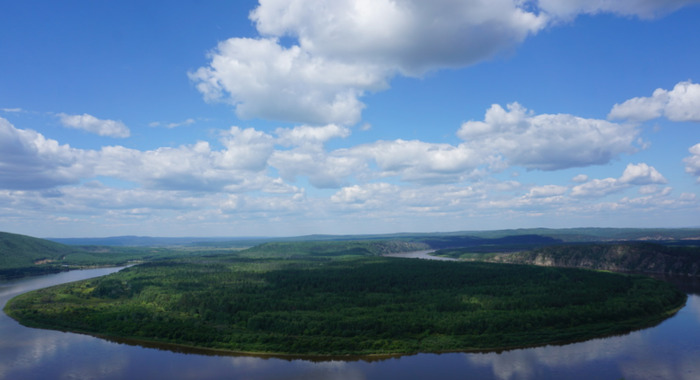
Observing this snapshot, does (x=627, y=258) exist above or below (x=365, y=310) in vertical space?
above

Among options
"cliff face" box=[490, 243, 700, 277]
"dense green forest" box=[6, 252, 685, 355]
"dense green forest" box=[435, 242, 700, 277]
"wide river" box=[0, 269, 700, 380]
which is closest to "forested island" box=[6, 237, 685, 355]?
"dense green forest" box=[6, 252, 685, 355]

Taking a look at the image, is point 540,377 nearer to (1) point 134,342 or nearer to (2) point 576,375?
(2) point 576,375

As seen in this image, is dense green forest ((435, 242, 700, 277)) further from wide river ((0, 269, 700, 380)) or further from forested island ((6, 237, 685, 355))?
wide river ((0, 269, 700, 380))

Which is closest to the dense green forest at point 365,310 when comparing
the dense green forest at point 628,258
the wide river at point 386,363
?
the wide river at point 386,363

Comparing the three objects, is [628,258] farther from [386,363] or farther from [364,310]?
[386,363]

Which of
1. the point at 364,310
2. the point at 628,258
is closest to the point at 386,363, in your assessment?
the point at 364,310
